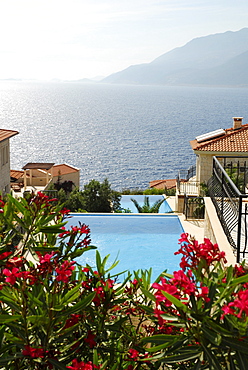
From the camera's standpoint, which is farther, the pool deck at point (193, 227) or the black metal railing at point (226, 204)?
the pool deck at point (193, 227)

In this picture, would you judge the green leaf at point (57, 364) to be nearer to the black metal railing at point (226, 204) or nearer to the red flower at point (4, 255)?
the red flower at point (4, 255)

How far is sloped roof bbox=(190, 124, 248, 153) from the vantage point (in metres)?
22.5

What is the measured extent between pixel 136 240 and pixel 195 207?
15.1ft

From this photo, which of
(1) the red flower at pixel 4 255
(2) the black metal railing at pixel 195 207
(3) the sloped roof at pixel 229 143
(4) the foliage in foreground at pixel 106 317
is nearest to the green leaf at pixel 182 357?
(4) the foliage in foreground at pixel 106 317

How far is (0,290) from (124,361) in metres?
1.05

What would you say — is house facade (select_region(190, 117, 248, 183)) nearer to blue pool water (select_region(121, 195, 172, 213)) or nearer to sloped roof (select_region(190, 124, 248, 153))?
sloped roof (select_region(190, 124, 248, 153))

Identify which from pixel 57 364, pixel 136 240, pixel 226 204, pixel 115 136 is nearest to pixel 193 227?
pixel 136 240

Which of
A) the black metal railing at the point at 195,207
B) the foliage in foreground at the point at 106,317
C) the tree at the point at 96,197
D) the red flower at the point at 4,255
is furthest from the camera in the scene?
the tree at the point at 96,197

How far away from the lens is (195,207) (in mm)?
19094

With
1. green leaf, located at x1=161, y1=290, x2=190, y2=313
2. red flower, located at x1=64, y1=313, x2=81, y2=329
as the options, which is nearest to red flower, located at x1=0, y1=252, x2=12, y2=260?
red flower, located at x1=64, y1=313, x2=81, y2=329

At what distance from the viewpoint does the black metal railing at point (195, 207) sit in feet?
58.3

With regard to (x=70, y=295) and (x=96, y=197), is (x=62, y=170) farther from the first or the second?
(x=70, y=295)

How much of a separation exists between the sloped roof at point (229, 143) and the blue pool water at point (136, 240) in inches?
251

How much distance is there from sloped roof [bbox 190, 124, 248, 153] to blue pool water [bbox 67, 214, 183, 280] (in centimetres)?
638
